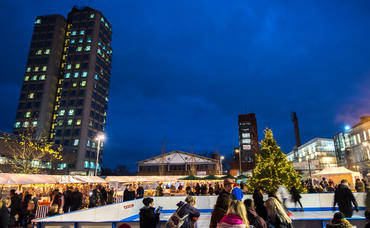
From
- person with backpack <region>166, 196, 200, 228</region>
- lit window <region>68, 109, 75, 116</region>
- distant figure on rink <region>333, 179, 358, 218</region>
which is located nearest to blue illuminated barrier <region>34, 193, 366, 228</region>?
distant figure on rink <region>333, 179, 358, 218</region>

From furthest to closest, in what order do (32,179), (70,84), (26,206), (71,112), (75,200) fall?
(70,84) < (71,112) < (32,179) < (75,200) < (26,206)

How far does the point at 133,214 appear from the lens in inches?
608

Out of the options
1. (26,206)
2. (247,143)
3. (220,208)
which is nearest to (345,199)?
(220,208)

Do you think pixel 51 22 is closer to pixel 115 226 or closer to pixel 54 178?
pixel 54 178

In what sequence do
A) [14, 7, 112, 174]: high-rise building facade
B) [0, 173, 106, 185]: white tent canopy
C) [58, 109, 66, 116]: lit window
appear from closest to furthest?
[0, 173, 106, 185]: white tent canopy, [14, 7, 112, 174]: high-rise building facade, [58, 109, 66, 116]: lit window

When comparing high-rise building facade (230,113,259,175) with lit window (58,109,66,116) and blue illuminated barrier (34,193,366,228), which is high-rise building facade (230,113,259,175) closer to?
lit window (58,109,66,116)

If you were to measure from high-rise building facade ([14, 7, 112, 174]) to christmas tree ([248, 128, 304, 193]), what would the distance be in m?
62.6

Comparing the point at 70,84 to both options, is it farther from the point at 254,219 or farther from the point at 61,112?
the point at 254,219

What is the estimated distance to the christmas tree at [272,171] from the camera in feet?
54.6

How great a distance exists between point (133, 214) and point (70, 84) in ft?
242

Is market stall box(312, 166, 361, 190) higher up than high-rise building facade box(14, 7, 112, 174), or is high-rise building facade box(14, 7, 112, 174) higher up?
high-rise building facade box(14, 7, 112, 174)

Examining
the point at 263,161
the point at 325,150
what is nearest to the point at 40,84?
the point at 263,161

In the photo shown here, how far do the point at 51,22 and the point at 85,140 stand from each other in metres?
45.8

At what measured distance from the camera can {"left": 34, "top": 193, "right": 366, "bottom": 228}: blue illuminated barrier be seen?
6605mm
